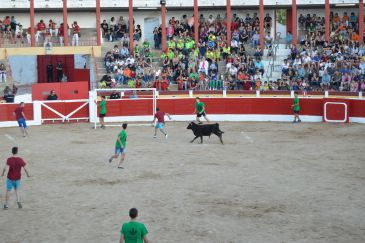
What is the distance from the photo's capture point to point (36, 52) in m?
41.8

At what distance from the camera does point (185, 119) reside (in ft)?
116

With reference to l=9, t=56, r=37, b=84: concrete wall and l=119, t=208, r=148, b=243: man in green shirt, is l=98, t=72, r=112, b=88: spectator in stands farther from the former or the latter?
l=119, t=208, r=148, b=243: man in green shirt

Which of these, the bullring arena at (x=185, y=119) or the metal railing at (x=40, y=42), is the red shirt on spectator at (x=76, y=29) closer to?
the metal railing at (x=40, y=42)

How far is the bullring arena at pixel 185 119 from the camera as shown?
16.7m

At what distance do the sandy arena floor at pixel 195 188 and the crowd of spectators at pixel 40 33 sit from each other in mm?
13410

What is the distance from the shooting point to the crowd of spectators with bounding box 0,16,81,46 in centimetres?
4259

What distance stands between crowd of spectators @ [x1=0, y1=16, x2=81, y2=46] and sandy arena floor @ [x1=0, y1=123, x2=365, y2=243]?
44.0ft

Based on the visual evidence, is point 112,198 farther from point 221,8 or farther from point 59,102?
point 221,8

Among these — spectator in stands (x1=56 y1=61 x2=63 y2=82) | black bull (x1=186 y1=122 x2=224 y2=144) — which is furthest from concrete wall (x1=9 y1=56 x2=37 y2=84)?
black bull (x1=186 y1=122 x2=224 y2=144)

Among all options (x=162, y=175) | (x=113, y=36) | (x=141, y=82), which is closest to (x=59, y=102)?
(x=141, y=82)

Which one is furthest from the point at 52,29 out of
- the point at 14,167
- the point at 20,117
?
the point at 14,167

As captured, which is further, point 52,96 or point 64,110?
point 52,96

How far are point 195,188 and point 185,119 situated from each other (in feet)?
52.3

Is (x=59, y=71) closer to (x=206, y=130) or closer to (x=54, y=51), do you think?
(x=54, y=51)
